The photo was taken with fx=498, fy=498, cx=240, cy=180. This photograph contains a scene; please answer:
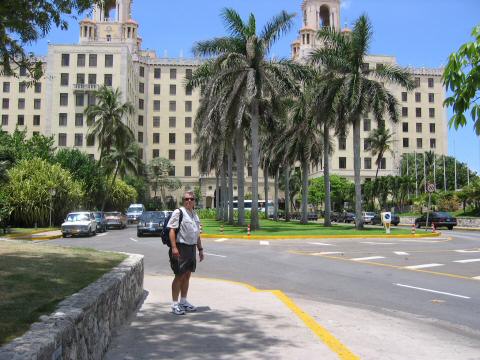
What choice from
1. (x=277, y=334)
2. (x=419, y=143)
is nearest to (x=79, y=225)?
(x=277, y=334)

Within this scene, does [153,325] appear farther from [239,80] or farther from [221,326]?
[239,80]

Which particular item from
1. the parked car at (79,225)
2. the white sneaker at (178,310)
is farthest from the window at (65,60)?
the white sneaker at (178,310)

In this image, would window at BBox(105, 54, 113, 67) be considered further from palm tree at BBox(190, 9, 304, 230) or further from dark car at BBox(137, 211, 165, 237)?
dark car at BBox(137, 211, 165, 237)

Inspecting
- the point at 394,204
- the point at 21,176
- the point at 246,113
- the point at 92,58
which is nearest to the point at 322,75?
the point at 246,113

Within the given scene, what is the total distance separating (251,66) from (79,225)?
14.6 meters

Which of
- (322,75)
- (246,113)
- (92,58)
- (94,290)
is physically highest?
(92,58)

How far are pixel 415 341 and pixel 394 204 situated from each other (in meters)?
78.0

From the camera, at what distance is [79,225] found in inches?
1198

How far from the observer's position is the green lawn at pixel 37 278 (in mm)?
4609

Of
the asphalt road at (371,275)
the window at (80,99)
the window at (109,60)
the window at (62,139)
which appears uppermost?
the window at (109,60)

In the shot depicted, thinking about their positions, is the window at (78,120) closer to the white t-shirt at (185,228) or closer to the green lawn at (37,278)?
the green lawn at (37,278)

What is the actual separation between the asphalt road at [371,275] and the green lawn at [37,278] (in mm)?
3626

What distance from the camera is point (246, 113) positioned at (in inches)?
1375

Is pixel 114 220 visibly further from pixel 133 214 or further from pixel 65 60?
pixel 65 60
